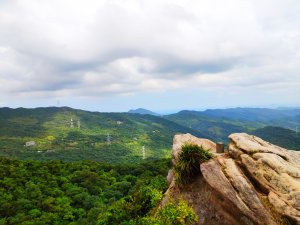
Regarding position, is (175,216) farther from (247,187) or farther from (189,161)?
(247,187)

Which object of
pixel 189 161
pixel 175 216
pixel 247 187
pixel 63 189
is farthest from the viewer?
pixel 63 189

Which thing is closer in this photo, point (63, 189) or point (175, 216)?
point (175, 216)

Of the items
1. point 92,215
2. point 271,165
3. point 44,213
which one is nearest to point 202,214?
point 271,165

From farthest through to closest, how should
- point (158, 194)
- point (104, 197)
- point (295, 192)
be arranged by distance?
point (104, 197) → point (158, 194) → point (295, 192)

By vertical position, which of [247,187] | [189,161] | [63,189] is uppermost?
[189,161]

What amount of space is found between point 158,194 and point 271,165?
11.1 m

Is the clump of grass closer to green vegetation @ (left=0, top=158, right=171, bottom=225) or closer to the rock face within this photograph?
the rock face

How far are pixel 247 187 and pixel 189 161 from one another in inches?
212

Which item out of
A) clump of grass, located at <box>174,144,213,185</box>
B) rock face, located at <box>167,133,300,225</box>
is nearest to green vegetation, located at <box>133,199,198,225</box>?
rock face, located at <box>167,133,300,225</box>

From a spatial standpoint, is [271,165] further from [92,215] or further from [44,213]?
[44,213]

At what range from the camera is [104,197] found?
319ft

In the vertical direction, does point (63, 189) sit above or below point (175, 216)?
below

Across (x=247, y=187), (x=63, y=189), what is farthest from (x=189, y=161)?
(x=63, y=189)

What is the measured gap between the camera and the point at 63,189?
9762 cm
